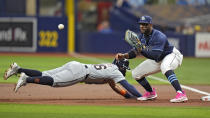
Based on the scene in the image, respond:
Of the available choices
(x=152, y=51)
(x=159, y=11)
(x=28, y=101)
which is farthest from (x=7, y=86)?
(x=159, y=11)

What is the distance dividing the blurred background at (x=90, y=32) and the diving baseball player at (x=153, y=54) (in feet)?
45.2

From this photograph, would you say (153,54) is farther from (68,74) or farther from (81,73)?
(68,74)

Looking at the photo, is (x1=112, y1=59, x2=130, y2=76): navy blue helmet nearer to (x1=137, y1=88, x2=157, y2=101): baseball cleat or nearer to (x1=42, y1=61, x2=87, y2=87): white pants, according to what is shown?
(x1=137, y1=88, x2=157, y2=101): baseball cleat

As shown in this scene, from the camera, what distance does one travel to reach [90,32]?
80.1 feet

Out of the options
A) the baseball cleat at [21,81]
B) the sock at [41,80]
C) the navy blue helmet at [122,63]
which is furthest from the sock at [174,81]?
the baseball cleat at [21,81]

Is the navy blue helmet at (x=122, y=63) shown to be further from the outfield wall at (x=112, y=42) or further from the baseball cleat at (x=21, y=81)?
the outfield wall at (x=112, y=42)

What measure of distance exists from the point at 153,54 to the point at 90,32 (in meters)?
15.2

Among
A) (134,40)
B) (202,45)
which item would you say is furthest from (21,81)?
(202,45)

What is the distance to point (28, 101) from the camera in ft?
29.9

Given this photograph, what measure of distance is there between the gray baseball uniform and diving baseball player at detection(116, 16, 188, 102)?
335 mm

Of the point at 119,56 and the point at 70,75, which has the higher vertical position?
the point at 119,56

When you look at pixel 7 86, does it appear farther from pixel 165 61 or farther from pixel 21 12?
pixel 21 12

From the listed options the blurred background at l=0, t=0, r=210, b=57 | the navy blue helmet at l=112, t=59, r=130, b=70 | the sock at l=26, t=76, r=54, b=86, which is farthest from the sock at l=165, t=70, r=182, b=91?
the blurred background at l=0, t=0, r=210, b=57

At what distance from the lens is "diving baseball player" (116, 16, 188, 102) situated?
929 centimetres
